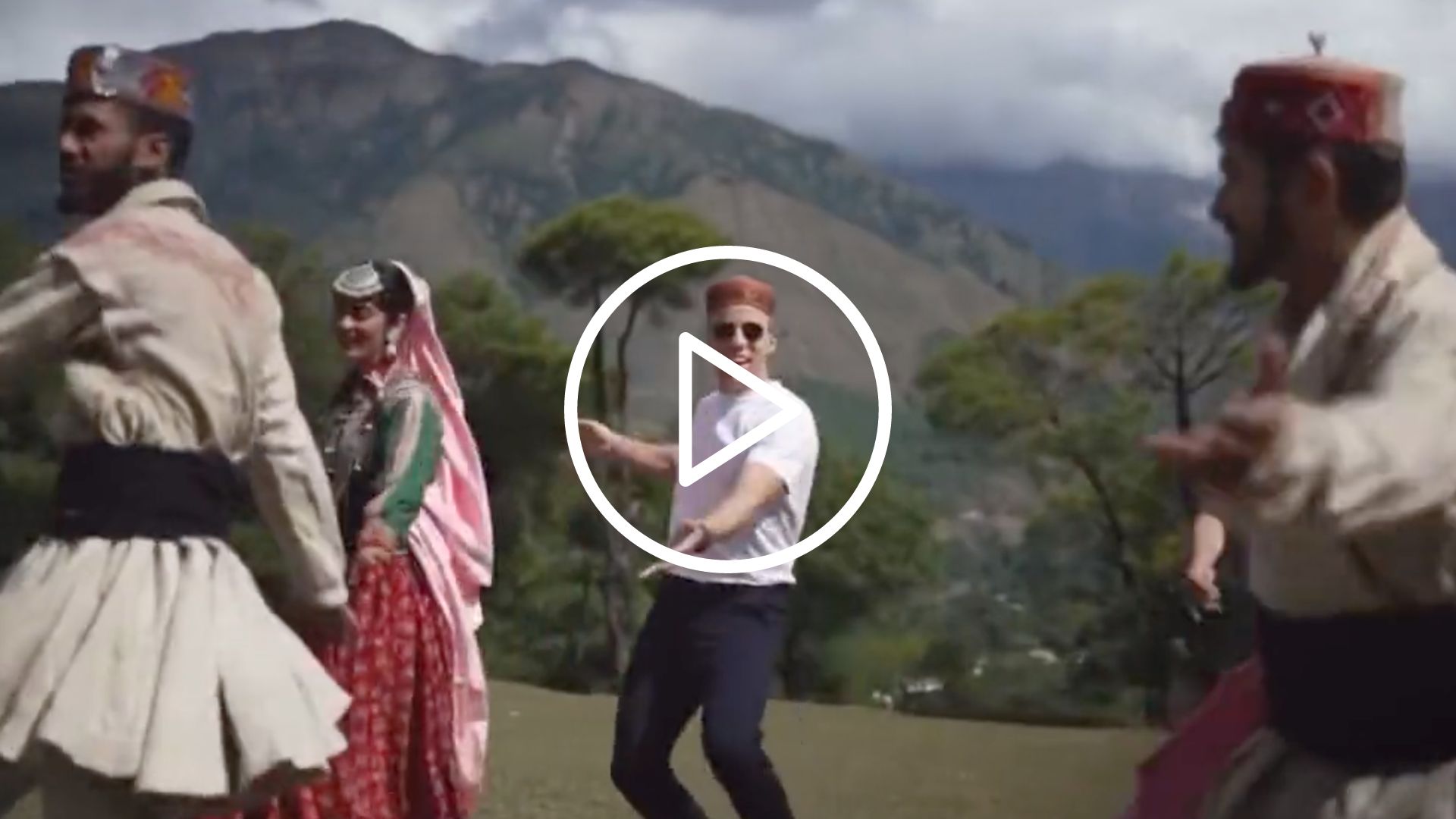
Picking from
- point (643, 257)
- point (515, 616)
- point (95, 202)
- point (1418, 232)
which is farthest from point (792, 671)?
point (1418, 232)

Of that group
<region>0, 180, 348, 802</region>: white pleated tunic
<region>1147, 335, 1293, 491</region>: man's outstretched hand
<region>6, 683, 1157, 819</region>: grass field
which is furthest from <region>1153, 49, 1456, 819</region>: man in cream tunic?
<region>6, 683, 1157, 819</region>: grass field

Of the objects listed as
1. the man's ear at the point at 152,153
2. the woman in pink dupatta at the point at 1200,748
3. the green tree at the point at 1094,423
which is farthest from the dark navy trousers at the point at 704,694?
the green tree at the point at 1094,423

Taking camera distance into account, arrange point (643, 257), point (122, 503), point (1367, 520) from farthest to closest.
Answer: point (643, 257)
point (122, 503)
point (1367, 520)

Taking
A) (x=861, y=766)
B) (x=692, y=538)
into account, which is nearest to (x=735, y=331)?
(x=692, y=538)

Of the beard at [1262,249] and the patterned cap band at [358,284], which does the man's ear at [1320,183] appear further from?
the patterned cap band at [358,284]

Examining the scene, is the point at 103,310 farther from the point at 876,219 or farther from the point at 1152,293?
the point at 876,219

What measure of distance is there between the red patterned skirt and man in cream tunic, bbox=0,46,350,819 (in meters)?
1.71

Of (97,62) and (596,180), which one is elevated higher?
(97,62)

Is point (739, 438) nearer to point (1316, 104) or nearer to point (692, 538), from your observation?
point (692, 538)

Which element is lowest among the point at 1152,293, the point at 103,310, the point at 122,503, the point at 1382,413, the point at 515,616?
the point at 515,616

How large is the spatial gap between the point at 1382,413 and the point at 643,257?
14336 mm

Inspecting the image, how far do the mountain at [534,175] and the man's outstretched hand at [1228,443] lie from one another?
12.5 meters

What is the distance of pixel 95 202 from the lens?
13.1ft

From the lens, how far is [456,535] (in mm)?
6145
